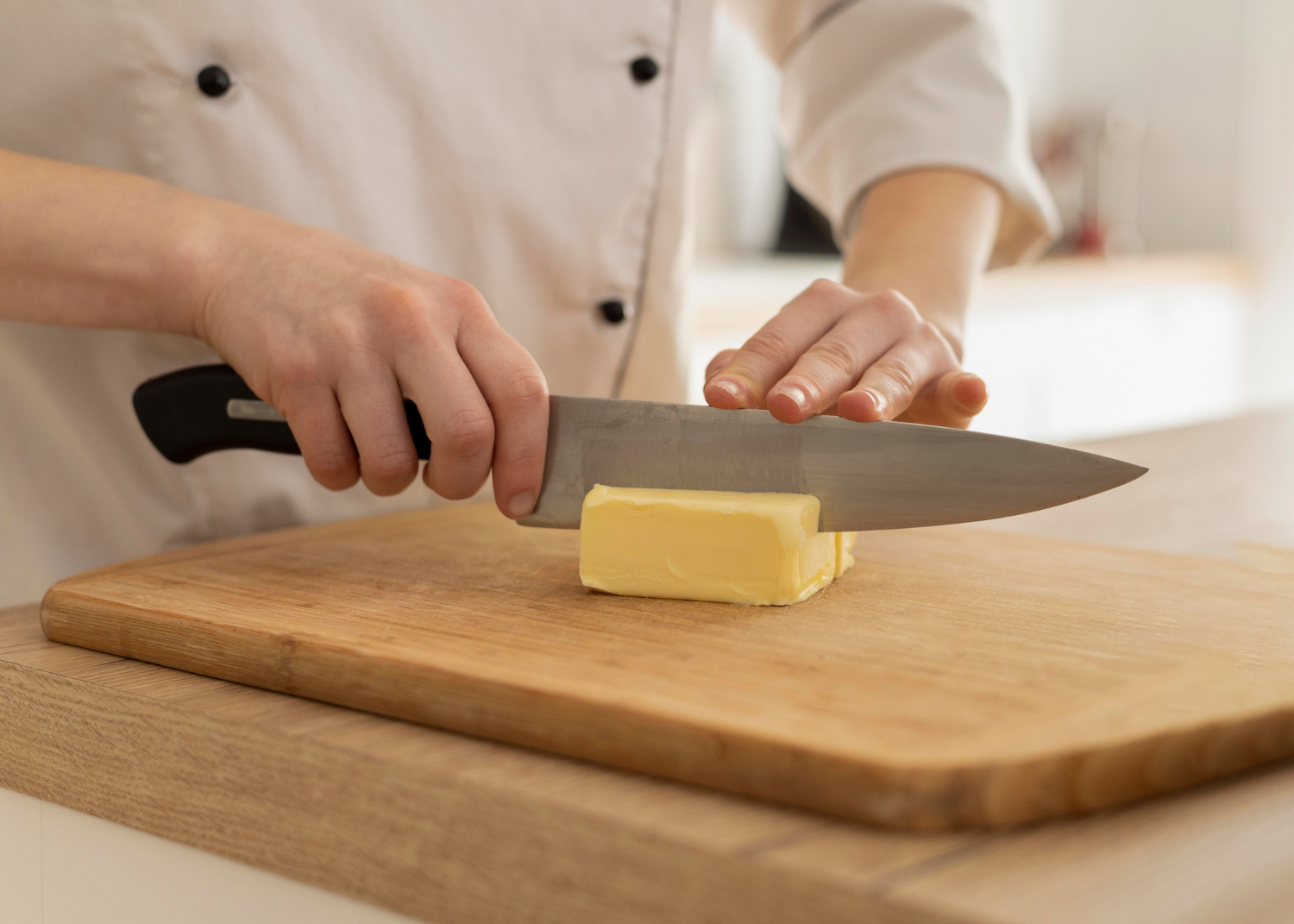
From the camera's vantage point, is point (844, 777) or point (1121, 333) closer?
point (844, 777)

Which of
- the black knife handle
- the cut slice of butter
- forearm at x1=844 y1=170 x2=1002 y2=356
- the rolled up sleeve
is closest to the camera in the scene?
the cut slice of butter

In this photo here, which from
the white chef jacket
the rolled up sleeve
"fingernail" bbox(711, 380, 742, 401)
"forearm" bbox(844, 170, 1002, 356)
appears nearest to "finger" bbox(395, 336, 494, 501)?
"fingernail" bbox(711, 380, 742, 401)

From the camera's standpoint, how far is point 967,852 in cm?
→ 45

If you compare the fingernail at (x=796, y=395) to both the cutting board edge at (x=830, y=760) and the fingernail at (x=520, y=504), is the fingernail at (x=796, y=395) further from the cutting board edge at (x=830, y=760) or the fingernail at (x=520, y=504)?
the cutting board edge at (x=830, y=760)

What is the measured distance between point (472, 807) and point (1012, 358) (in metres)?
2.77

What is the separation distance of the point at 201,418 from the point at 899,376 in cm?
50

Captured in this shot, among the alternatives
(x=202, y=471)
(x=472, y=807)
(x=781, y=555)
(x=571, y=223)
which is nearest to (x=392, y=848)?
(x=472, y=807)

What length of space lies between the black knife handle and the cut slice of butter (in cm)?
18

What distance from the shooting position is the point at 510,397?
2.52 ft

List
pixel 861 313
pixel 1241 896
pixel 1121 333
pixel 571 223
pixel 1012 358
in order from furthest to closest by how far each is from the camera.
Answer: pixel 1121 333
pixel 1012 358
pixel 571 223
pixel 861 313
pixel 1241 896

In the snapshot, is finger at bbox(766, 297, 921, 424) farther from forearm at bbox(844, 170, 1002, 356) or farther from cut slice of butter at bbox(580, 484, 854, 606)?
forearm at bbox(844, 170, 1002, 356)

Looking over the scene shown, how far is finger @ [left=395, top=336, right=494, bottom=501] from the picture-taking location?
29.4 inches

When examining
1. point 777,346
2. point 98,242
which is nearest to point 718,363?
point 777,346

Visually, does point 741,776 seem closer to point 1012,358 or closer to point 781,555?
point 781,555
